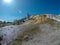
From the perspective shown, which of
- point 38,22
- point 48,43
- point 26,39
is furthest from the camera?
point 38,22

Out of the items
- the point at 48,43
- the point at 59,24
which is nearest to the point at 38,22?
the point at 59,24

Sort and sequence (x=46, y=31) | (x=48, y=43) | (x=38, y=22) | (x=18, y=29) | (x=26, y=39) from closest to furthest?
(x=48, y=43)
(x=26, y=39)
(x=46, y=31)
(x=18, y=29)
(x=38, y=22)

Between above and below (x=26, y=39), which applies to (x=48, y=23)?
above

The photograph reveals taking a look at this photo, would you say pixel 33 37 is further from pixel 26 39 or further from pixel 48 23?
pixel 48 23

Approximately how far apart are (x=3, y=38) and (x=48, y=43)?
7.57 metres

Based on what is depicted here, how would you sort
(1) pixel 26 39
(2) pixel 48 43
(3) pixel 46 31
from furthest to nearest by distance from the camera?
1. (3) pixel 46 31
2. (1) pixel 26 39
3. (2) pixel 48 43

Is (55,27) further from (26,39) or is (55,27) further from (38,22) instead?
(26,39)

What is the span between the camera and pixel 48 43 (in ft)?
70.4

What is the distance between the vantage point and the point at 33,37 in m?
24.0

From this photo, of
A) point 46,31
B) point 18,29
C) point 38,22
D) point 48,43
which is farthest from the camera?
point 38,22

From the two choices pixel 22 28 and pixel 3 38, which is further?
pixel 22 28

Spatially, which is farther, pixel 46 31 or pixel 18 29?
pixel 18 29

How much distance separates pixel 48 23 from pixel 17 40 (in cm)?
759

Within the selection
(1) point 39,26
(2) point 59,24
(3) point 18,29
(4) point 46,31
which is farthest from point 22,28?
(2) point 59,24
